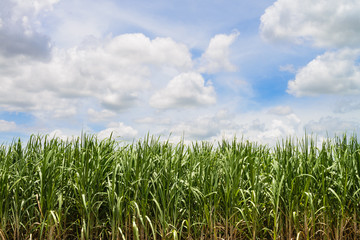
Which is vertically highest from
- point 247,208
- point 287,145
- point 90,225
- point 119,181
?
point 287,145

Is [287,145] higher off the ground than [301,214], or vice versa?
[287,145]

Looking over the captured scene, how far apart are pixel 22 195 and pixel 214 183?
285 centimetres

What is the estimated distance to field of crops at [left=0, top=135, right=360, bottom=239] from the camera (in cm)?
464

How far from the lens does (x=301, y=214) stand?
483 cm

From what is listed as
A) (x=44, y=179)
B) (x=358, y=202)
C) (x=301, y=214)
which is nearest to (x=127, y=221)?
(x=44, y=179)

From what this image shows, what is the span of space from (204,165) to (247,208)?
2.90 ft

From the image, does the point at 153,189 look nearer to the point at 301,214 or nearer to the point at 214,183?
the point at 214,183

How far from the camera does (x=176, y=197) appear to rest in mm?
4699

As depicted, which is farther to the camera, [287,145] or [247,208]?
[287,145]

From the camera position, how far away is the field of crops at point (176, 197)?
4645 mm

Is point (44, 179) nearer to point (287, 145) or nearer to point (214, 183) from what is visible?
point (214, 183)


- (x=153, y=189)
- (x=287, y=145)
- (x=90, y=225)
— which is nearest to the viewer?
(x=90, y=225)

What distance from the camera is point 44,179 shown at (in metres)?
4.77

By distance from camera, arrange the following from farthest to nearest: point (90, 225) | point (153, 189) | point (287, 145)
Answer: point (287, 145)
point (153, 189)
point (90, 225)
